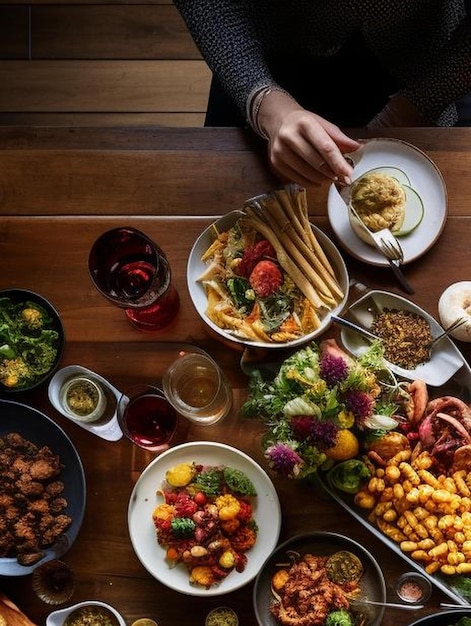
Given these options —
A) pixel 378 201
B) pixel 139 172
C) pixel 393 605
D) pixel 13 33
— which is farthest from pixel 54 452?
pixel 13 33

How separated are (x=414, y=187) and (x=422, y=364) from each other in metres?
0.37

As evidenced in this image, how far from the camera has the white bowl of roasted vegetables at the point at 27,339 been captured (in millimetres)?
1514

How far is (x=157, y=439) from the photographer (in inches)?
60.1

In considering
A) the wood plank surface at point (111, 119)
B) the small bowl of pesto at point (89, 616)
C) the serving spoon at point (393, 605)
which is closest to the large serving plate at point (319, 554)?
the serving spoon at point (393, 605)

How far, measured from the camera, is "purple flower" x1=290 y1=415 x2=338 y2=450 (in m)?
1.29

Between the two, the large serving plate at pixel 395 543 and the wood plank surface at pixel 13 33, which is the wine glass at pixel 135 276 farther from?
the wood plank surface at pixel 13 33

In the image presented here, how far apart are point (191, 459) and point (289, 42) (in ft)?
3.07

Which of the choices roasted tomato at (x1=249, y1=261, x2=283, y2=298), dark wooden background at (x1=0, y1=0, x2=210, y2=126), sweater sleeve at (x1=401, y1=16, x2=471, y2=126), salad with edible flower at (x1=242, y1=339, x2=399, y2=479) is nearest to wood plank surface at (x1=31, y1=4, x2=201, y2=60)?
dark wooden background at (x1=0, y1=0, x2=210, y2=126)

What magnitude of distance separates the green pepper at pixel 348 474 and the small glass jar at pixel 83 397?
487 millimetres

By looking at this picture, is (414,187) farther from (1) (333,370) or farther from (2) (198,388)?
(2) (198,388)

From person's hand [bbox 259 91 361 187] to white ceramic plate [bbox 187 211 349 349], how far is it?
148 mm

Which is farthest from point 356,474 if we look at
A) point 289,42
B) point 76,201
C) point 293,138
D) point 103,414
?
point 289,42

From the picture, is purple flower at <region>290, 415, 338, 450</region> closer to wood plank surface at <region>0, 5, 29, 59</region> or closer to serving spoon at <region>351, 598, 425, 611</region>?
serving spoon at <region>351, 598, 425, 611</region>

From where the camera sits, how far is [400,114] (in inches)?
68.7
